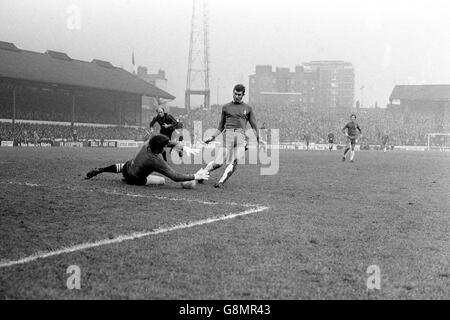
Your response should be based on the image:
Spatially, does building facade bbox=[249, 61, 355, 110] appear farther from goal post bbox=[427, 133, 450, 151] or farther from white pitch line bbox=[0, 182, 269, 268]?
white pitch line bbox=[0, 182, 269, 268]

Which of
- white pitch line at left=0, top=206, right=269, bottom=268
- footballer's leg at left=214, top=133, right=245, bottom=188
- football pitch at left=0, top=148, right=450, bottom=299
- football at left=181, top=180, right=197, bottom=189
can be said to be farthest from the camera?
footballer's leg at left=214, top=133, right=245, bottom=188

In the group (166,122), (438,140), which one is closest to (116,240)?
(166,122)

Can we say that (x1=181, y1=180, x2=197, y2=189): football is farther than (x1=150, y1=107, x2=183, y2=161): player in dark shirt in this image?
No

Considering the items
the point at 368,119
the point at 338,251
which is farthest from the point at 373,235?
the point at 368,119

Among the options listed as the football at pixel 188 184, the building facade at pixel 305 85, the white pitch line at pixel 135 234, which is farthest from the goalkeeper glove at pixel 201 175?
the building facade at pixel 305 85

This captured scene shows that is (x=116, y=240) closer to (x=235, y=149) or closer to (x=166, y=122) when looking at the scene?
(x=235, y=149)

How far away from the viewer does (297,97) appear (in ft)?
405

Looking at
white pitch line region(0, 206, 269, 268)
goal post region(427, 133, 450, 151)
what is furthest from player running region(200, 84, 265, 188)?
goal post region(427, 133, 450, 151)

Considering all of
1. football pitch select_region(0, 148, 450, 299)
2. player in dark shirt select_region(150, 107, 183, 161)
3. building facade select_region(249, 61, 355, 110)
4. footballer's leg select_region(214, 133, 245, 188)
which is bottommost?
football pitch select_region(0, 148, 450, 299)

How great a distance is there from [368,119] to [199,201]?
6652 cm

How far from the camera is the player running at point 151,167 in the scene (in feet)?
30.6

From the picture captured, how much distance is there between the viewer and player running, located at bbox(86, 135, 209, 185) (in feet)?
30.6

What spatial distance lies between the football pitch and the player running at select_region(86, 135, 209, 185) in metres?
0.37
